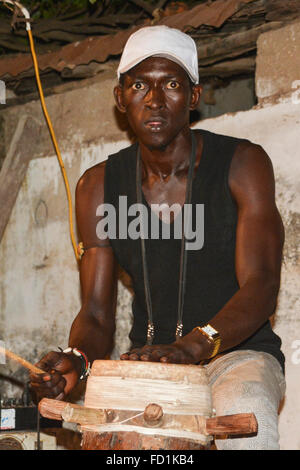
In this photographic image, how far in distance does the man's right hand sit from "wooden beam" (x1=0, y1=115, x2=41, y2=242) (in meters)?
2.90

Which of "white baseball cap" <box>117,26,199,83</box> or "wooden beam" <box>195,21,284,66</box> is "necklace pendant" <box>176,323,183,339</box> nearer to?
"white baseball cap" <box>117,26,199,83</box>

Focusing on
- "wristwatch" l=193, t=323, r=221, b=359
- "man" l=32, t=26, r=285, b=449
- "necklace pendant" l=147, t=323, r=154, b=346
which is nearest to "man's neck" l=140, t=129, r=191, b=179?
"man" l=32, t=26, r=285, b=449

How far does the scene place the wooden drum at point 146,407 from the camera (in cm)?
197

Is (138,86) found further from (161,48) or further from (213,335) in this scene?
(213,335)

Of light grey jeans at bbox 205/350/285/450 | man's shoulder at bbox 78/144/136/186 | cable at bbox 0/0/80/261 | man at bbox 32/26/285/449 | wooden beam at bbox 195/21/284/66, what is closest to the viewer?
light grey jeans at bbox 205/350/285/450

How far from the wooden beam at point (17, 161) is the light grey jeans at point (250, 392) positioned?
3031 mm

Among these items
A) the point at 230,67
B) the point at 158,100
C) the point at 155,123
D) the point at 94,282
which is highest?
the point at 230,67

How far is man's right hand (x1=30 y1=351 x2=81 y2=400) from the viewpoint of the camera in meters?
2.38

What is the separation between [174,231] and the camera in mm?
3129

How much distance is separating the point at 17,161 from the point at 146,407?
3.66 metres

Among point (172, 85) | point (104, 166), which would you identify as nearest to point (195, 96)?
point (172, 85)

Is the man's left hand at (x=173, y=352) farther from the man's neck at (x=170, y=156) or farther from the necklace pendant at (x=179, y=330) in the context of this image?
the man's neck at (x=170, y=156)

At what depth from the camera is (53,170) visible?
17.0ft

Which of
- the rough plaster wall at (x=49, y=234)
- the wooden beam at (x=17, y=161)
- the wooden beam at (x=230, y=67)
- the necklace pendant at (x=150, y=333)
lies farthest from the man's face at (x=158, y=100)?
the wooden beam at (x=17, y=161)
